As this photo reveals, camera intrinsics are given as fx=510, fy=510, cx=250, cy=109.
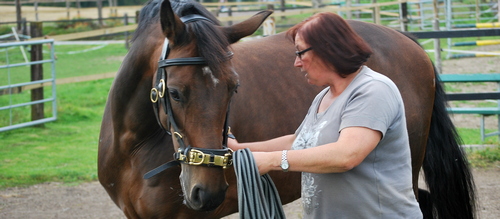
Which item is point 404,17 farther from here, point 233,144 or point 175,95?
point 175,95

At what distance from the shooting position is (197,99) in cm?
213

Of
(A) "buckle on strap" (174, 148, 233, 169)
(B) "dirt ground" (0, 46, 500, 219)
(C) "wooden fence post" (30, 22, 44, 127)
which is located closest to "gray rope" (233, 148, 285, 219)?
(A) "buckle on strap" (174, 148, 233, 169)

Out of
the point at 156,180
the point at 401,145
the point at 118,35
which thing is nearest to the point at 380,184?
the point at 401,145

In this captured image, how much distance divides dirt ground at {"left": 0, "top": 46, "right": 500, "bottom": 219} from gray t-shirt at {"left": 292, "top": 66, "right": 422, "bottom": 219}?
8.24 ft

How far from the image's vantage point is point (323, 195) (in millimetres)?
2039

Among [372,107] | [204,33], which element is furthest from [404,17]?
[372,107]

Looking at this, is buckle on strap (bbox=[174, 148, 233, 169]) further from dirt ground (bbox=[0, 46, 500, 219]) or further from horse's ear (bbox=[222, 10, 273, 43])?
dirt ground (bbox=[0, 46, 500, 219])

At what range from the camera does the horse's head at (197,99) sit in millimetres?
2086

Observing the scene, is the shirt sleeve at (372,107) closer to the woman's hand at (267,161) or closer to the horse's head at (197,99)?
the woman's hand at (267,161)

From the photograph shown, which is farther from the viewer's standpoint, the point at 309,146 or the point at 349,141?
the point at 309,146

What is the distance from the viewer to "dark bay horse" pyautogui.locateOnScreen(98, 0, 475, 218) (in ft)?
7.07

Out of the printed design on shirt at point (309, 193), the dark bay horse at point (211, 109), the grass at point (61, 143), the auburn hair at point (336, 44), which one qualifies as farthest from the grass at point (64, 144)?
the auburn hair at point (336, 44)

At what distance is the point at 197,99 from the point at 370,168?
754 millimetres

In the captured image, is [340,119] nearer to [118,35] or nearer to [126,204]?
[126,204]
